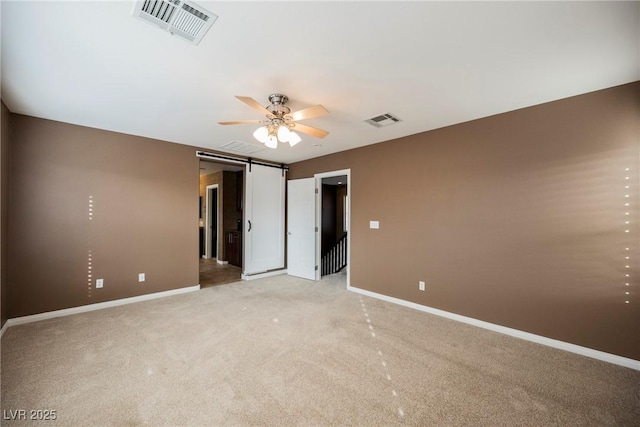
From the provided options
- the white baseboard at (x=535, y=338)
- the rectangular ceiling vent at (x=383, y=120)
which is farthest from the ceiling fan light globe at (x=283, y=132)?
the white baseboard at (x=535, y=338)

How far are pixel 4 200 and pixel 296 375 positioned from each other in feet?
12.5

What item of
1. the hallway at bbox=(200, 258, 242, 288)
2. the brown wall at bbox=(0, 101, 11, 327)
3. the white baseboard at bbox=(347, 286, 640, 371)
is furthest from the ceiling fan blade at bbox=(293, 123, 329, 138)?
the hallway at bbox=(200, 258, 242, 288)

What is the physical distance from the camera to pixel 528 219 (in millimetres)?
2826

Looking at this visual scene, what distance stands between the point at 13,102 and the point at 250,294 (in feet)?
12.1

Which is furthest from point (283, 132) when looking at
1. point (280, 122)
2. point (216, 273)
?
point (216, 273)

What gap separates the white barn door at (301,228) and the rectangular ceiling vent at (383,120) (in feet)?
7.11

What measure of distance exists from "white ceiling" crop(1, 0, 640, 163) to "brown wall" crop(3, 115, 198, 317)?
558 mm

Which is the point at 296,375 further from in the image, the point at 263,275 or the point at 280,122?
the point at 263,275

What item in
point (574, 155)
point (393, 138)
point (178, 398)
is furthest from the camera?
point (393, 138)

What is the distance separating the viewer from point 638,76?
2211mm

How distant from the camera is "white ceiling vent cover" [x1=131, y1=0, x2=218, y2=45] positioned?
1491 millimetres

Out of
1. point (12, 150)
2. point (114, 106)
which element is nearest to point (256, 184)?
point (114, 106)

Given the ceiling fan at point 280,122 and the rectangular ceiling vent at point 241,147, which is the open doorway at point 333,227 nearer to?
the rectangular ceiling vent at point 241,147

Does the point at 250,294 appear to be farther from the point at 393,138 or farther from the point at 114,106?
the point at 393,138
